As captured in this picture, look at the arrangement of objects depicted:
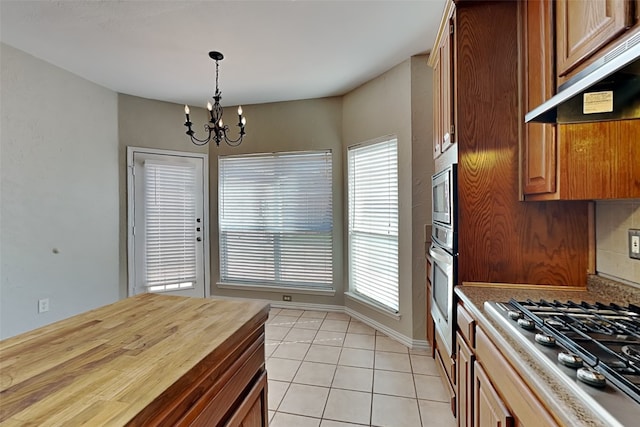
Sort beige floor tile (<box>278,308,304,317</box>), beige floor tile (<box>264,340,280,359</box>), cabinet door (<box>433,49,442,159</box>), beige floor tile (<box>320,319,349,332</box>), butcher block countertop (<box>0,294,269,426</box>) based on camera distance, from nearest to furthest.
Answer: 1. butcher block countertop (<box>0,294,269,426</box>)
2. cabinet door (<box>433,49,442,159</box>)
3. beige floor tile (<box>264,340,280,359</box>)
4. beige floor tile (<box>320,319,349,332</box>)
5. beige floor tile (<box>278,308,304,317</box>)

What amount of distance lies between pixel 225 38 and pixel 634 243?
2.97 m

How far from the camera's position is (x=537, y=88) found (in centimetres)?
148

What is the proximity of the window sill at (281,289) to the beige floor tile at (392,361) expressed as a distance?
122 centimetres

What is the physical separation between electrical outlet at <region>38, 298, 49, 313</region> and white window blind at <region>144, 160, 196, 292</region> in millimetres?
1083

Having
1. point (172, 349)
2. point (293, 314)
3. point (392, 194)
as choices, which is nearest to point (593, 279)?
point (392, 194)

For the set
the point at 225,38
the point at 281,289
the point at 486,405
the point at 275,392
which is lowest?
the point at 275,392

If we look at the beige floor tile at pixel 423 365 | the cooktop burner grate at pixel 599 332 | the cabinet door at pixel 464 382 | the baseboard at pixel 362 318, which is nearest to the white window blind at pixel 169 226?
the baseboard at pixel 362 318

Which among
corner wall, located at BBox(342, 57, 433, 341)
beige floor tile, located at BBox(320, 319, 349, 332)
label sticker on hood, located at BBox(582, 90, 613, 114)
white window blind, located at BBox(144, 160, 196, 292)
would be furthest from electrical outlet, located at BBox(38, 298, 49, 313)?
label sticker on hood, located at BBox(582, 90, 613, 114)

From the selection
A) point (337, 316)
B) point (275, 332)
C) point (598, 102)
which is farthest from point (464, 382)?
point (337, 316)

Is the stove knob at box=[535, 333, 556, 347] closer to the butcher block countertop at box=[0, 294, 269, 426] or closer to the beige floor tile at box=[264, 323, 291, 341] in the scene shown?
the butcher block countertop at box=[0, 294, 269, 426]

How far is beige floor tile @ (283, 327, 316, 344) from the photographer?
3047 mm

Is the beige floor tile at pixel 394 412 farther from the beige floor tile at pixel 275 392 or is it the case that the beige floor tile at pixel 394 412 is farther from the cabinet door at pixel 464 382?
the beige floor tile at pixel 275 392

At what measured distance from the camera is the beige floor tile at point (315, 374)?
231cm

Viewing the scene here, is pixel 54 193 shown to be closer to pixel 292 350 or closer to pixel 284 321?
pixel 284 321
